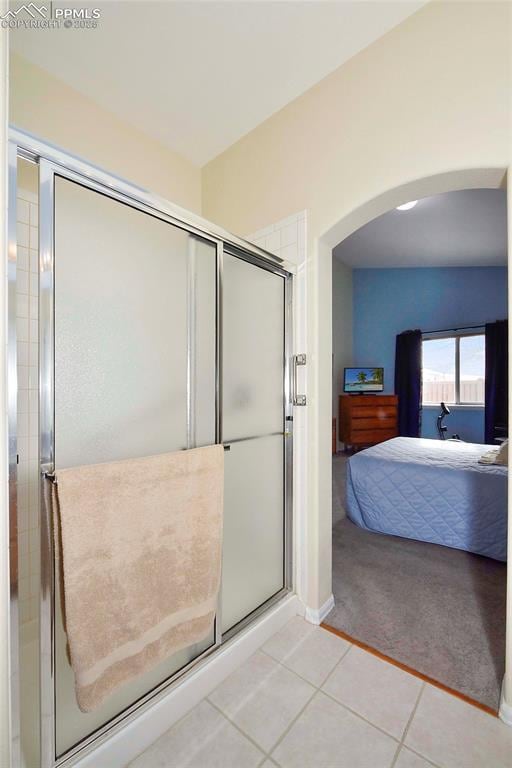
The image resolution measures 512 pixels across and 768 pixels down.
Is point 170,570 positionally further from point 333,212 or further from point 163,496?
point 333,212

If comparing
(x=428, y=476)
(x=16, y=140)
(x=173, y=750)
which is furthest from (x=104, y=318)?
(x=428, y=476)

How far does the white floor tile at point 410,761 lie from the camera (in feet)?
3.59

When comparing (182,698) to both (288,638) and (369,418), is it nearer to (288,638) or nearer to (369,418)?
(288,638)

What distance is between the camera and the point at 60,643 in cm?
98

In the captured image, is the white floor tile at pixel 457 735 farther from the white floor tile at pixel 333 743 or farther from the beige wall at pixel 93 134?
the beige wall at pixel 93 134

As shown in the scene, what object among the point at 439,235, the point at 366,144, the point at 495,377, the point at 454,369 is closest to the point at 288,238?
the point at 366,144

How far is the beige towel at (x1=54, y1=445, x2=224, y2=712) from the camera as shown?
95 centimetres

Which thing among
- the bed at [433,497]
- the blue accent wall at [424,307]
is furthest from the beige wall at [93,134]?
the blue accent wall at [424,307]

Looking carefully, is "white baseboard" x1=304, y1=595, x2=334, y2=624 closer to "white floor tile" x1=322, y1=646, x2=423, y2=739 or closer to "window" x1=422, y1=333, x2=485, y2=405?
"white floor tile" x1=322, y1=646, x2=423, y2=739

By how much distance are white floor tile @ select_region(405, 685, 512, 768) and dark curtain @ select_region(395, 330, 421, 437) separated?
477cm

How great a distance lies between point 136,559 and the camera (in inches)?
43.3

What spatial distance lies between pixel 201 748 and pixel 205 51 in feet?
9.13

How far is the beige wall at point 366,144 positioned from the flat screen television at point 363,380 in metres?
4.22

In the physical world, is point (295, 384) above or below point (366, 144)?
below
